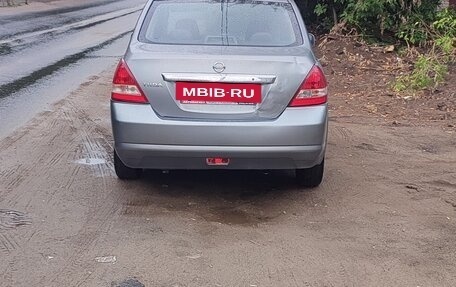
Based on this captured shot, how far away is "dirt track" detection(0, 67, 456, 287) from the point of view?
14.5 feet

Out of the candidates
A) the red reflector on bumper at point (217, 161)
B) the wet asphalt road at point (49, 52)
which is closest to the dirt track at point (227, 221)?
the red reflector on bumper at point (217, 161)

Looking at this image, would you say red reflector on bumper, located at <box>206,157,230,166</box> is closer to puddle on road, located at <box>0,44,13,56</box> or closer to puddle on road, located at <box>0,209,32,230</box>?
puddle on road, located at <box>0,209,32,230</box>

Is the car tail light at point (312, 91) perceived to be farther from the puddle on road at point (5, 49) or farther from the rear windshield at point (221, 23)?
the puddle on road at point (5, 49)

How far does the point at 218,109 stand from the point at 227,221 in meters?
0.82

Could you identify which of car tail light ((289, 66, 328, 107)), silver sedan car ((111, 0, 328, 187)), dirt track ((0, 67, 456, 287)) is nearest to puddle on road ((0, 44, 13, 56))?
dirt track ((0, 67, 456, 287))

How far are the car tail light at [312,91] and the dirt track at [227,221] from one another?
2.80 feet

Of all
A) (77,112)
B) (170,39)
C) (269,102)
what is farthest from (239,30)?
(77,112)

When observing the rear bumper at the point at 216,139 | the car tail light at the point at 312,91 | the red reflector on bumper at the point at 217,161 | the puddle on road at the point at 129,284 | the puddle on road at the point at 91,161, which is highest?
the car tail light at the point at 312,91

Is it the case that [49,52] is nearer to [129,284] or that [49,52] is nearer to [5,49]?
[5,49]

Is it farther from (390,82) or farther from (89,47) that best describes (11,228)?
(89,47)

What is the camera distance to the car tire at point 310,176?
596 centimetres

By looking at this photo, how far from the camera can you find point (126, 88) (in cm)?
530

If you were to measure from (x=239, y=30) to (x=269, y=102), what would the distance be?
3.18ft

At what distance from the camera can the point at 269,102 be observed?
5.23 meters
